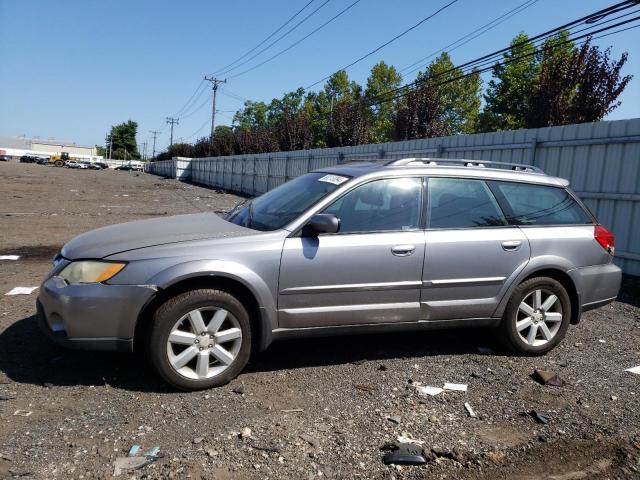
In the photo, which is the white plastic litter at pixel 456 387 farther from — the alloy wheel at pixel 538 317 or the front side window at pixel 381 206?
the front side window at pixel 381 206

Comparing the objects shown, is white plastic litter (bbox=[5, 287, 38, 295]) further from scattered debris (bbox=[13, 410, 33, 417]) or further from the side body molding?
the side body molding

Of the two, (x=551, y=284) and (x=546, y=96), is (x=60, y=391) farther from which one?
(x=546, y=96)

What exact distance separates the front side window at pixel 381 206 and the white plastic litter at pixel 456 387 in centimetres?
127

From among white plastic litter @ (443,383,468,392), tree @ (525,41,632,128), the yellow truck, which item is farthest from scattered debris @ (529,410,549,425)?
the yellow truck

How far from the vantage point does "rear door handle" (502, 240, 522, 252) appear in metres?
4.56

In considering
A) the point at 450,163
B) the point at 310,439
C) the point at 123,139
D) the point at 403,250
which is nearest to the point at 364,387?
the point at 310,439

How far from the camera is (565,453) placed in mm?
3197

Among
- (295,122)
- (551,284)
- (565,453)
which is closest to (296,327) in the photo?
(565,453)

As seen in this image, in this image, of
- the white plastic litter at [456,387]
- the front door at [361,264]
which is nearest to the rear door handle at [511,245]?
the front door at [361,264]

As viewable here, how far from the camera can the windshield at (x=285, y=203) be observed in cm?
426

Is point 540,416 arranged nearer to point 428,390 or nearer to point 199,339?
point 428,390

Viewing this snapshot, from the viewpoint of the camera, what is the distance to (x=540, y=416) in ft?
11.9

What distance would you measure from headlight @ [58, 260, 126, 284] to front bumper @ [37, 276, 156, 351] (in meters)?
0.06

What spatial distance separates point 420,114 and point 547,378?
2198 centimetres
